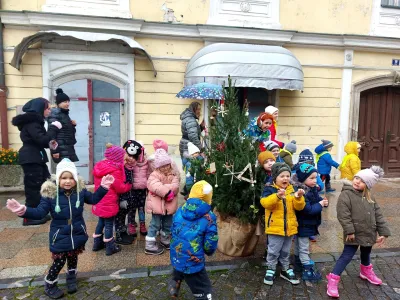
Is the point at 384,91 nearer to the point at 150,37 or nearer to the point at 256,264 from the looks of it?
the point at 150,37

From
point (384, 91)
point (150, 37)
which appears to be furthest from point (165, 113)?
point (384, 91)

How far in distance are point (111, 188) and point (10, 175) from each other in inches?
173

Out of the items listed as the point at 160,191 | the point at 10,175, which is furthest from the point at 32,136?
the point at 10,175

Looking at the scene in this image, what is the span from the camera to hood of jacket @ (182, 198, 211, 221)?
2.60 m

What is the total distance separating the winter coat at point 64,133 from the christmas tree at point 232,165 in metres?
2.83

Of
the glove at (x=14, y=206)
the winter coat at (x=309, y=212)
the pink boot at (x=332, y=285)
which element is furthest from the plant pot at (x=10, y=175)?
the pink boot at (x=332, y=285)

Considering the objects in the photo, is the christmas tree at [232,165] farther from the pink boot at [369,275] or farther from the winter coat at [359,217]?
the pink boot at [369,275]

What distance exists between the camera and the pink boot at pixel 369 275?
3.31m

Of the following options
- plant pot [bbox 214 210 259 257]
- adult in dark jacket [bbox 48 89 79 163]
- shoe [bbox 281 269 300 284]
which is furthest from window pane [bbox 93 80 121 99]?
shoe [bbox 281 269 300 284]

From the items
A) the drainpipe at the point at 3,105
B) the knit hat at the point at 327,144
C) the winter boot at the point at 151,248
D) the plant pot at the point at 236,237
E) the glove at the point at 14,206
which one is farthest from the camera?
the drainpipe at the point at 3,105

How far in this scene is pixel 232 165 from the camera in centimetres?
361

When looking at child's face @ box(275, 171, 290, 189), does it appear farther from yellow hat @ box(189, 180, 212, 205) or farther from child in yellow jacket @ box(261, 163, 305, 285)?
yellow hat @ box(189, 180, 212, 205)

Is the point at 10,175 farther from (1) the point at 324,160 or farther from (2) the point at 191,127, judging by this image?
(1) the point at 324,160

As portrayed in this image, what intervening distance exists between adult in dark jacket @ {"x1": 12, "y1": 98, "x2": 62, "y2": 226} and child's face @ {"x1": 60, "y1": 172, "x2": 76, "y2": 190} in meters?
2.00
